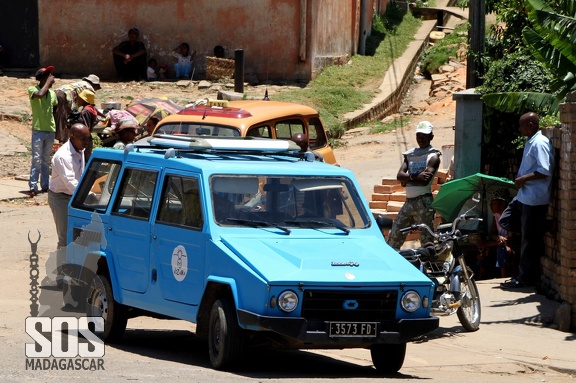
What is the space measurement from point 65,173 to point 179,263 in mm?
3171

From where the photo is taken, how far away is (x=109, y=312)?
31.3 ft

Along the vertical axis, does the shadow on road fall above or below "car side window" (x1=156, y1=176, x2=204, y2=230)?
below

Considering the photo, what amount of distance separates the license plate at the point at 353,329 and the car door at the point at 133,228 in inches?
76.6

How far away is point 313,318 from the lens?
7.85 metres

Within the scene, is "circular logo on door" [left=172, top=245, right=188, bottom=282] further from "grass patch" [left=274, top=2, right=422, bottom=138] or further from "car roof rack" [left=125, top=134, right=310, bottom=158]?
"grass patch" [left=274, top=2, right=422, bottom=138]

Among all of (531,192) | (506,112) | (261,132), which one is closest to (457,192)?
(531,192)

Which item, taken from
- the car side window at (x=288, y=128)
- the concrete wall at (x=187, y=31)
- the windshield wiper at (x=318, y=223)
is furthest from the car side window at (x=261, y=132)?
the concrete wall at (x=187, y=31)

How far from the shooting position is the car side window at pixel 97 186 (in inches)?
388

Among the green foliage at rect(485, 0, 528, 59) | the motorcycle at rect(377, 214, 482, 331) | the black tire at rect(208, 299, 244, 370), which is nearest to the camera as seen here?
the black tire at rect(208, 299, 244, 370)

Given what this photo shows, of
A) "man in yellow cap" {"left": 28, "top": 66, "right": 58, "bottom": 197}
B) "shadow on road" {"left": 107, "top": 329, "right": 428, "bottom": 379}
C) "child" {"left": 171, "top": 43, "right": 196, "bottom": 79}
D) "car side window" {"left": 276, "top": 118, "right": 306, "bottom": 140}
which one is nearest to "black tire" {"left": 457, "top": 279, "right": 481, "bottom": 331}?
"shadow on road" {"left": 107, "top": 329, "right": 428, "bottom": 379}

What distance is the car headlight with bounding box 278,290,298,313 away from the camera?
7707 millimetres

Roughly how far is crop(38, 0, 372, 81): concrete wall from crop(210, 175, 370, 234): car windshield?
55.6 feet

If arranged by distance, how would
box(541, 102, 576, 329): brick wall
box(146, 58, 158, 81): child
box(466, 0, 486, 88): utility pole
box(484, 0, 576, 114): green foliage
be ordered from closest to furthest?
box(541, 102, 576, 329): brick wall < box(484, 0, 576, 114): green foliage < box(466, 0, 486, 88): utility pole < box(146, 58, 158, 81): child

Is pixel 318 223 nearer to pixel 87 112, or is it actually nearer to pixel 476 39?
pixel 476 39
